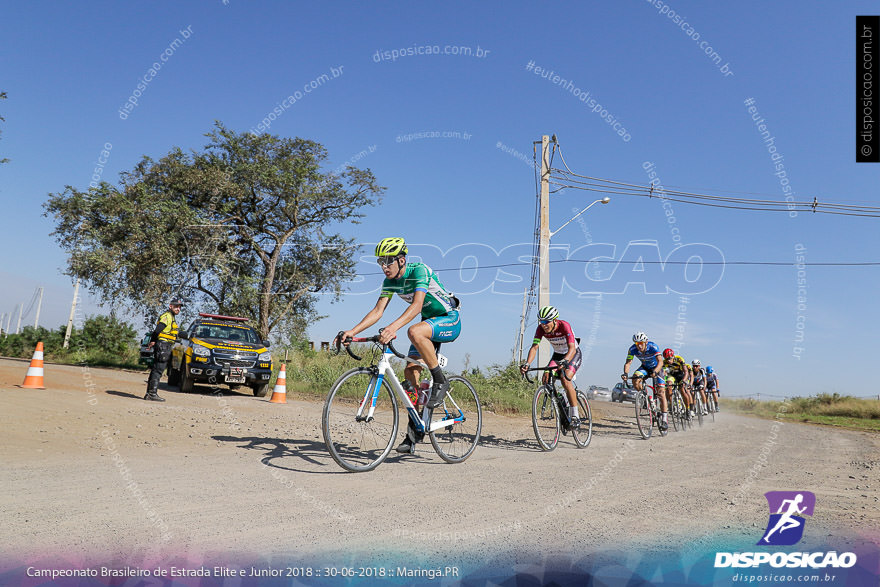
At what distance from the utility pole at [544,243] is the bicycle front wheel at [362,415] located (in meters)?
11.6

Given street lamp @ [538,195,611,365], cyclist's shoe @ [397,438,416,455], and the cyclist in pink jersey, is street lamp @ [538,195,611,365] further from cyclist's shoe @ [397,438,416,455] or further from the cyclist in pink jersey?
cyclist's shoe @ [397,438,416,455]

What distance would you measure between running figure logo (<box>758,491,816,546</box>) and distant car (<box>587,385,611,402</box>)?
42383 millimetres

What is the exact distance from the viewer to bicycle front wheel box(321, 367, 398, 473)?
523 centimetres

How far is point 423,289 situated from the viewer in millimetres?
5691

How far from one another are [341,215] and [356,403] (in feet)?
78.9

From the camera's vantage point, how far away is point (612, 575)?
269cm

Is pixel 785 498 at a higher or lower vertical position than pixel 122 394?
higher

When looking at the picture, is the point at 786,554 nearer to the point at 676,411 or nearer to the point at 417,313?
the point at 417,313

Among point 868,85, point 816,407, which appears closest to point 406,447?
A: point 868,85

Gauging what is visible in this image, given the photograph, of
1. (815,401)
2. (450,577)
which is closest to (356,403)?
(450,577)

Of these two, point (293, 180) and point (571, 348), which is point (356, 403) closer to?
point (571, 348)

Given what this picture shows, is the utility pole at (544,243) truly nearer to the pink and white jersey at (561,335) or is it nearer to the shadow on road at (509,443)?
the shadow on road at (509,443)

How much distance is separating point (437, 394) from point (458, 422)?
29.5 inches

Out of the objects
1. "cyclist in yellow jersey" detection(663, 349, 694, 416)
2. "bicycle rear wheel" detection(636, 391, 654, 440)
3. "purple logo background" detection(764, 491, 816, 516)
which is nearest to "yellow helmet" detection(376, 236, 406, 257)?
"purple logo background" detection(764, 491, 816, 516)
